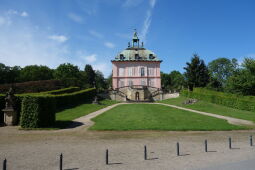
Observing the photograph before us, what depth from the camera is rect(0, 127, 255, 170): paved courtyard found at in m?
7.36

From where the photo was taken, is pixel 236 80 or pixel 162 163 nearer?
pixel 162 163

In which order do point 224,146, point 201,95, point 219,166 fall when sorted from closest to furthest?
point 219,166 → point 224,146 → point 201,95

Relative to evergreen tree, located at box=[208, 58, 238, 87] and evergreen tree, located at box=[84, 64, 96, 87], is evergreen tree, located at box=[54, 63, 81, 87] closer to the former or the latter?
evergreen tree, located at box=[84, 64, 96, 87]

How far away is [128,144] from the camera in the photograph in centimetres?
1062

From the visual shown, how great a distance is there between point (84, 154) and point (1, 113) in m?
15.4

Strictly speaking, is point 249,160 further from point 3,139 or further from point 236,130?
point 3,139

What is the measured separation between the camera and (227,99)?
98.0 ft

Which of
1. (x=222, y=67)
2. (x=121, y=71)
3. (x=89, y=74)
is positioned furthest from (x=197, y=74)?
(x=89, y=74)

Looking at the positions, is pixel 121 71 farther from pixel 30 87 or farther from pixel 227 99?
pixel 227 99

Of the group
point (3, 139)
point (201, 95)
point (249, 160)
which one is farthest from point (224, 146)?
point (201, 95)

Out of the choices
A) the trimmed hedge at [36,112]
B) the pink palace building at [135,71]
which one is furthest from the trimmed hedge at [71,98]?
the pink palace building at [135,71]

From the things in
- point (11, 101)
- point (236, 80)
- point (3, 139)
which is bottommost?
point (3, 139)

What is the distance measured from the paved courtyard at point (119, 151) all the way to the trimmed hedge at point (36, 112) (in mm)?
2319

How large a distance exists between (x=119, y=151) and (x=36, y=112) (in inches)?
414
